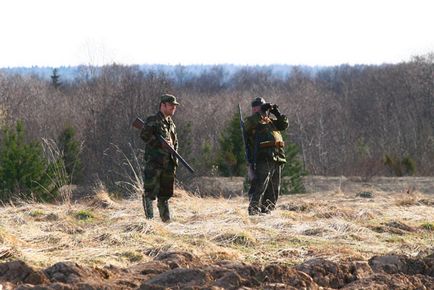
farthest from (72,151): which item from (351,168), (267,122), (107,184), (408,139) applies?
(408,139)

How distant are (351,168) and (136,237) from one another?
2162cm

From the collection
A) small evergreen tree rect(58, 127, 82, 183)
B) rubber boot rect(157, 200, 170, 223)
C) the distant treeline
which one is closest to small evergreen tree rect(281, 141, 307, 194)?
the distant treeline

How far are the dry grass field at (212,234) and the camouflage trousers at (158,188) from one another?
23cm

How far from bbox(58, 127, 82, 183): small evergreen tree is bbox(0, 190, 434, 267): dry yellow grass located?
38.0 feet

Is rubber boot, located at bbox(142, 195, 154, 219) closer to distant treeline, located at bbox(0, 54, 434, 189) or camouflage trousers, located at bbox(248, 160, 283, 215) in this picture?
camouflage trousers, located at bbox(248, 160, 283, 215)

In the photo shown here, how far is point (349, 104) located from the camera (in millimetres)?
71500

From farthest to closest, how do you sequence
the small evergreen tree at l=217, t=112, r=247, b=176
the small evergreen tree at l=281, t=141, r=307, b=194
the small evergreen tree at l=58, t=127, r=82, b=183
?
1. the small evergreen tree at l=217, t=112, r=247, b=176
2. the small evergreen tree at l=58, t=127, r=82, b=183
3. the small evergreen tree at l=281, t=141, r=307, b=194

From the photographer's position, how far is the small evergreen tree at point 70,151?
75.2 feet

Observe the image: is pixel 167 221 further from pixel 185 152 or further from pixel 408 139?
pixel 408 139

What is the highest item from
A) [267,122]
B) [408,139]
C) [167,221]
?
[267,122]

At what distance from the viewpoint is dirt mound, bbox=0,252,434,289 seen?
17.7ft

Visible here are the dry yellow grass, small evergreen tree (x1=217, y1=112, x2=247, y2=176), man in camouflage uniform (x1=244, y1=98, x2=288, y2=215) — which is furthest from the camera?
small evergreen tree (x1=217, y1=112, x2=247, y2=176)

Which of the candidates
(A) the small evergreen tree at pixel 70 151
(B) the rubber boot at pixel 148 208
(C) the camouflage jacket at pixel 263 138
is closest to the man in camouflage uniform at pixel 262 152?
(C) the camouflage jacket at pixel 263 138

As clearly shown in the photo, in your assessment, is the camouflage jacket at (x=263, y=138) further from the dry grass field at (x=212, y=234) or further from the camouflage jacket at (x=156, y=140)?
the camouflage jacket at (x=156, y=140)
